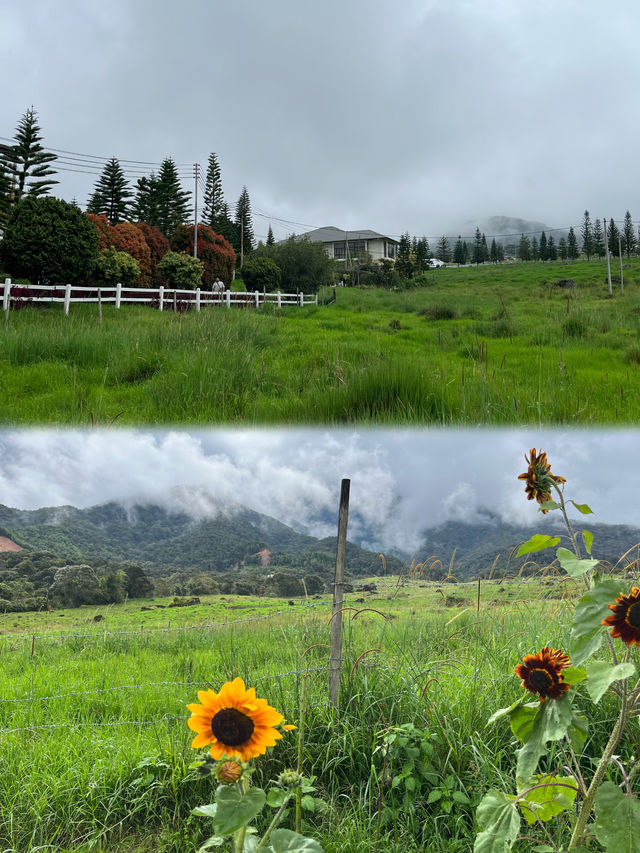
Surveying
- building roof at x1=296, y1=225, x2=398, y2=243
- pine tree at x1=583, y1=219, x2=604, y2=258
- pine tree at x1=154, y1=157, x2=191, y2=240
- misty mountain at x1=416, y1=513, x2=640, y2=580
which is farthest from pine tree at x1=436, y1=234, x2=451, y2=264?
misty mountain at x1=416, y1=513, x2=640, y2=580

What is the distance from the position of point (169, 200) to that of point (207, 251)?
30.6ft

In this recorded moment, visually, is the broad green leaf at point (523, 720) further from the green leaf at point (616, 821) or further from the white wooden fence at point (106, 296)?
the white wooden fence at point (106, 296)

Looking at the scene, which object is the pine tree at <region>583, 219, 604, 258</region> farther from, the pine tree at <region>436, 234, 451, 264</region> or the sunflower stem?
the sunflower stem

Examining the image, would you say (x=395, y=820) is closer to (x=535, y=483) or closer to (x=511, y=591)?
(x=535, y=483)

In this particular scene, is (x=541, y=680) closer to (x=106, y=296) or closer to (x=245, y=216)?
(x=106, y=296)

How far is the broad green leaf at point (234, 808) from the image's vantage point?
1341 mm

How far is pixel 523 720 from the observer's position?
1681 millimetres

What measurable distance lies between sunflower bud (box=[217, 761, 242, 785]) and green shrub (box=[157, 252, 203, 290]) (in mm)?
22722

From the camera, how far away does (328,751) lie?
2.80 m

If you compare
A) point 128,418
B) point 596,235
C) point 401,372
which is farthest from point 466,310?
point 596,235

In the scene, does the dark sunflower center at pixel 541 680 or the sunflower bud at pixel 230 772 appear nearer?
the sunflower bud at pixel 230 772

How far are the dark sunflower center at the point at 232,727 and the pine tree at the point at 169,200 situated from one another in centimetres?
3361

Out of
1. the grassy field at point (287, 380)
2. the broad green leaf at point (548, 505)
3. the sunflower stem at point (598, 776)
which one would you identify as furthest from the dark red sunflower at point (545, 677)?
the grassy field at point (287, 380)

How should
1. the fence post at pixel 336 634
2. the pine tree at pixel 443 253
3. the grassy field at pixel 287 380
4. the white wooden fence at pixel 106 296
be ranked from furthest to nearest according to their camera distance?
1. the pine tree at pixel 443 253
2. the white wooden fence at pixel 106 296
3. the grassy field at pixel 287 380
4. the fence post at pixel 336 634
